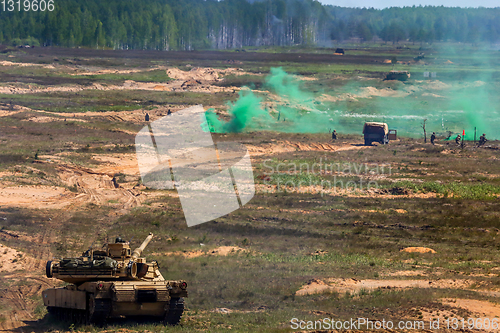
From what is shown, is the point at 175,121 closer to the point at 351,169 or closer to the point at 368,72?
the point at 351,169

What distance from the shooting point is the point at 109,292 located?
15.1 m

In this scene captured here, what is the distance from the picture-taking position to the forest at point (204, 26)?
120062 mm

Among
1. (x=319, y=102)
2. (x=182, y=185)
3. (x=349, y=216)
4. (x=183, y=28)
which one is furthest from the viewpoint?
(x=183, y=28)

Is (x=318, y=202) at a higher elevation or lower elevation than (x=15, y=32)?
lower

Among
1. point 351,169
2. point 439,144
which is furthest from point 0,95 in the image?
point 439,144

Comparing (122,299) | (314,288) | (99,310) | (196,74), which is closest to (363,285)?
(314,288)

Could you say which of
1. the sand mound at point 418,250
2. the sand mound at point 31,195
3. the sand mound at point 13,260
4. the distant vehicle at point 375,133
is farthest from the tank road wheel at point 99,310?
the distant vehicle at point 375,133

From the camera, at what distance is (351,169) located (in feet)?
136

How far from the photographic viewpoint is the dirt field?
17.0 m

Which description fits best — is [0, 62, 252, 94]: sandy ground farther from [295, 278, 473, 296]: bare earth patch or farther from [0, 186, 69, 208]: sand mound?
[295, 278, 473, 296]: bare earth patch

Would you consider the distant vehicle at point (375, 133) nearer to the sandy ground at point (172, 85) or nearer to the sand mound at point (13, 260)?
the sandy ground at point (172, 85)

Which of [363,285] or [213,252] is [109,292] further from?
[213,252]

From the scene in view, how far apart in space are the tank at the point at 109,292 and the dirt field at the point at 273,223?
17.0 inches

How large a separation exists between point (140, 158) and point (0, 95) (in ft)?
95.4
